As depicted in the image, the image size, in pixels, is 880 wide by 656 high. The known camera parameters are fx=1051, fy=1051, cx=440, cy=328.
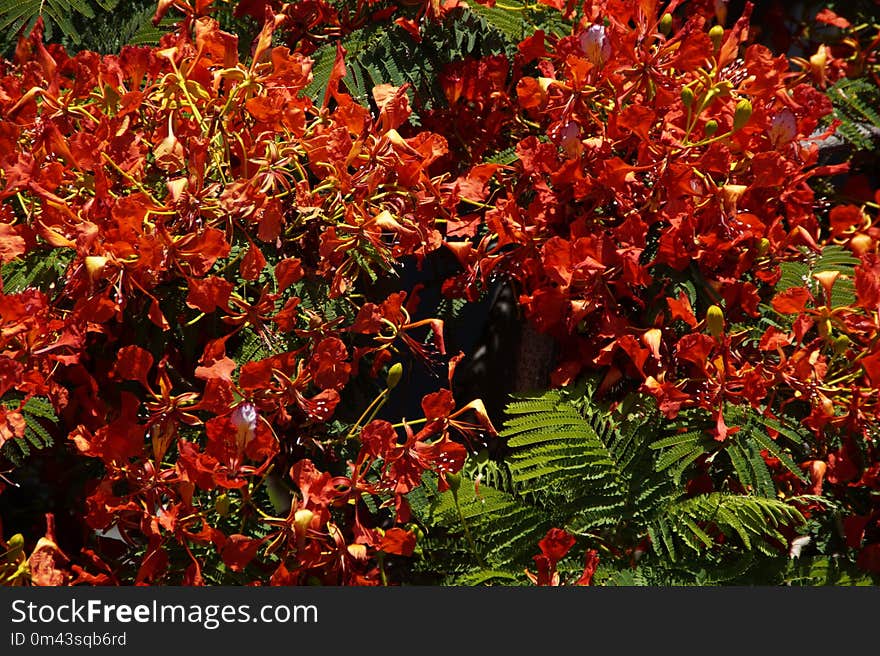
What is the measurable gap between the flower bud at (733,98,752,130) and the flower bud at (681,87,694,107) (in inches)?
Result: 2.7

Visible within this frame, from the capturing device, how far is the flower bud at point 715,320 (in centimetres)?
151

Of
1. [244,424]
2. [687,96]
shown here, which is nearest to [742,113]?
[687,96]

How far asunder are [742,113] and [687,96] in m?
0.08

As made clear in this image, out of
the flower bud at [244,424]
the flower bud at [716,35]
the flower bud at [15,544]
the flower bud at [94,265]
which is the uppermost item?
the flower bud at [716,35]

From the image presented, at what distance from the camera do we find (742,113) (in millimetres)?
1520

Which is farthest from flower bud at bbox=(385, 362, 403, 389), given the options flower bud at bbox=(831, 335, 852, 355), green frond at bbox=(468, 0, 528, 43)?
green frond at bbox=(468, 0, 528, 43)

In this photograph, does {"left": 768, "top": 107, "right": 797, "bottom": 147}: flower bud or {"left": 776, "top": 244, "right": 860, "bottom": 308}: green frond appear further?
{"left": 776, "top": 244, "right": 860, "bottom": 308}: green frond

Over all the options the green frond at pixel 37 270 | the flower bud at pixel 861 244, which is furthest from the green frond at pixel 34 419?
the flower bud at pixel 861 244

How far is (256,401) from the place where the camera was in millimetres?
1385

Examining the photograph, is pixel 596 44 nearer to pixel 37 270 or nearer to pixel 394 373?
pixel 394 373

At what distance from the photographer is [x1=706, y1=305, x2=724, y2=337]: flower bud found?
1.51 m

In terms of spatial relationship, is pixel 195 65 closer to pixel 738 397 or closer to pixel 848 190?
pixel 738 397

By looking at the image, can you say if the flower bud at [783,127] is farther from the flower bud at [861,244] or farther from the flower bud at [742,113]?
the flower bud at [861,244]

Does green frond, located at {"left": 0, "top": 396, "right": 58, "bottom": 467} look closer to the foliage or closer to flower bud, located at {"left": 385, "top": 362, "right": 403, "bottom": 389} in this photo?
the foliage
